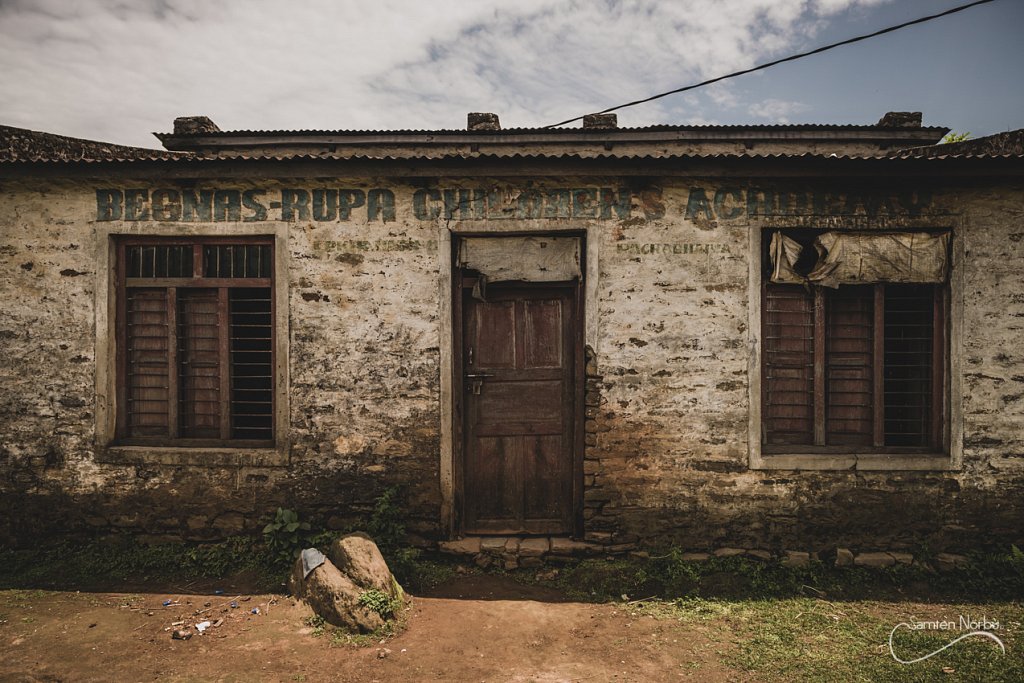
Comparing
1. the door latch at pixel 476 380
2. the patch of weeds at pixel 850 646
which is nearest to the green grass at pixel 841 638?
the patch of weeds at pixel 850 646

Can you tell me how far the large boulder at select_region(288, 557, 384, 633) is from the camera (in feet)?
12.1

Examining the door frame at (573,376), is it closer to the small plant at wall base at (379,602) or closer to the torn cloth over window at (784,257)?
the small plant at wall base at (379,602)

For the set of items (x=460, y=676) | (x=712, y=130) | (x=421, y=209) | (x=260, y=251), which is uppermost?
(x=712, y=130)

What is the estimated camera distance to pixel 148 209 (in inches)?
190

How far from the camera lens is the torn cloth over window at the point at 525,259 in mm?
4738

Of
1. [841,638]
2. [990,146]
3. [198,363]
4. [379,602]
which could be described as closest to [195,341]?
[198,363]

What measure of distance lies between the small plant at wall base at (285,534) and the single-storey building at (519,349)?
7.1 inches

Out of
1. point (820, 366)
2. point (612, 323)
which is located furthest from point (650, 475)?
point (820, 366)

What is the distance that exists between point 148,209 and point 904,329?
6843 millimetres

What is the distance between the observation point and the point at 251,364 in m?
4.87

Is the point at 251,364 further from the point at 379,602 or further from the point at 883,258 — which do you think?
the point at 883,258

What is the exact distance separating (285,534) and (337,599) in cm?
116

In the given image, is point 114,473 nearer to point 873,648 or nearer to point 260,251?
point 260,251

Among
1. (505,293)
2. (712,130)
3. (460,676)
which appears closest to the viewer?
(460,676)
